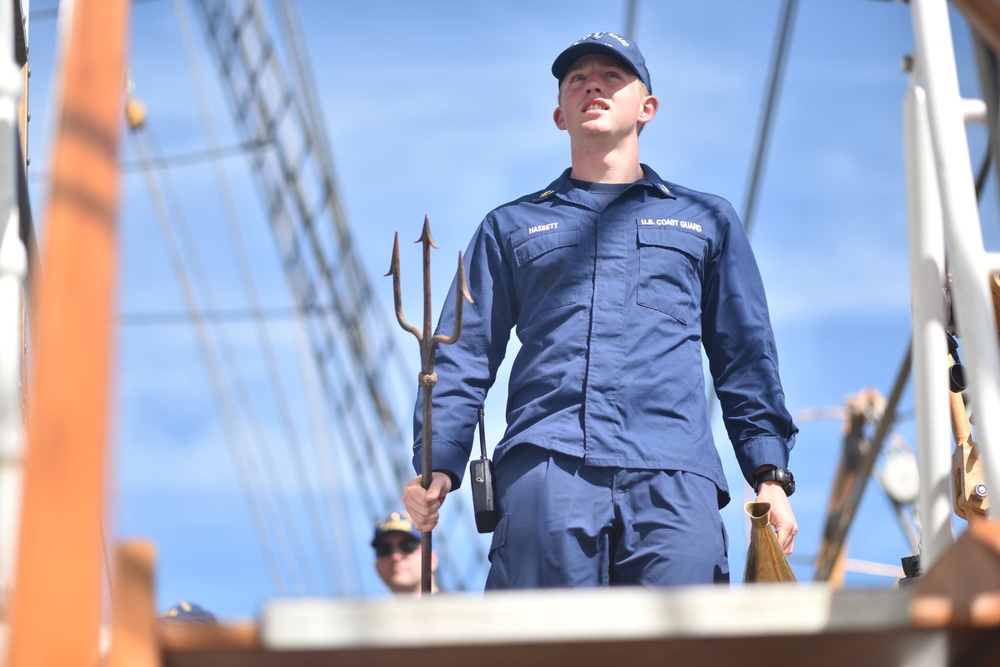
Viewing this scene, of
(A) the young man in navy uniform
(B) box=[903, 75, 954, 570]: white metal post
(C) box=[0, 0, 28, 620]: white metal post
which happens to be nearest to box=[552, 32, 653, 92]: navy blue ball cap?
(A) the young man in navy uniform

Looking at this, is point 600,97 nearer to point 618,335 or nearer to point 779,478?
point 618,335

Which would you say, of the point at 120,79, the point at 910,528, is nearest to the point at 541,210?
the point at 120,79

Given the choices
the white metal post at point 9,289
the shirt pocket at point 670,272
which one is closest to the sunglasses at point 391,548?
the shirt pocket at point 670,272

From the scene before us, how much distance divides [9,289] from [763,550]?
1507mm

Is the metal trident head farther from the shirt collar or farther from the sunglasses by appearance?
the sunglasses

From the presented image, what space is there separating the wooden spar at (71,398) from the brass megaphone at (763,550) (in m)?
1.65

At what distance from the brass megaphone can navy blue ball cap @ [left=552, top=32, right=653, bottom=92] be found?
972mm

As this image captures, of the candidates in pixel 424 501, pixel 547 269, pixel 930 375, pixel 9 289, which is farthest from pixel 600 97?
pixel 9 289

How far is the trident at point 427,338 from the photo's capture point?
7.91 feet

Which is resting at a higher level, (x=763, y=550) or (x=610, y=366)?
(x=610, y=366)

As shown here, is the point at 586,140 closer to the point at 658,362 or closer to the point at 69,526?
the point at 658,362

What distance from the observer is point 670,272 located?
9.13 ft

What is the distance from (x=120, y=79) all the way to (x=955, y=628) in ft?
3.23

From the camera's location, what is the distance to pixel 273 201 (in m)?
10.7
